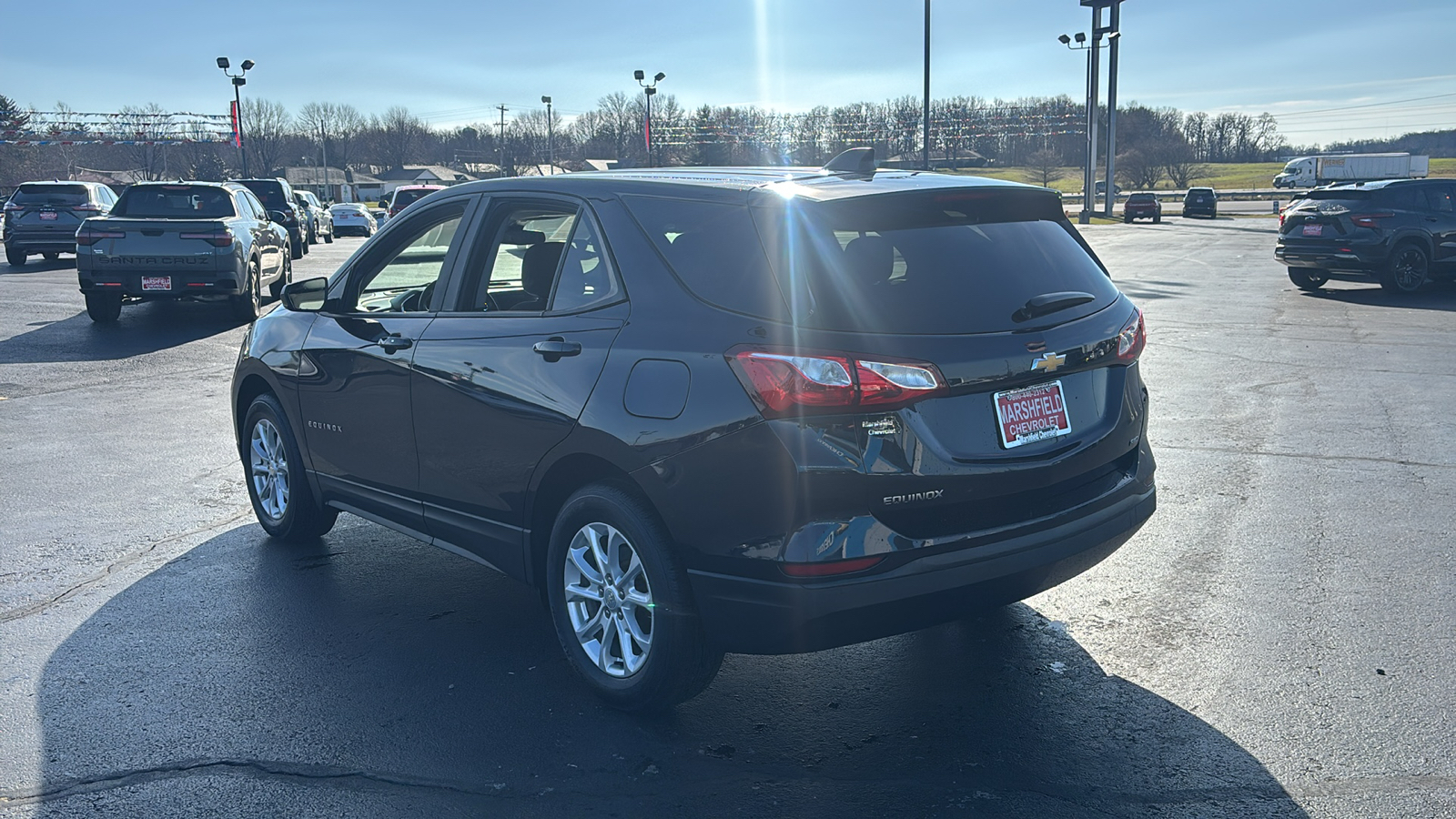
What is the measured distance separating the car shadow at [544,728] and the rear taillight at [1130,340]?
112cm

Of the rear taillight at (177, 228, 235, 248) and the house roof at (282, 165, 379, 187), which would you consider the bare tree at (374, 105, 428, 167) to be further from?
the rear taillight at (177, 228, 235, 248)

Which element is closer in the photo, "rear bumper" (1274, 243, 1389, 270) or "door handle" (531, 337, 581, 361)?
"door handle" (531, 337, 581, 361)

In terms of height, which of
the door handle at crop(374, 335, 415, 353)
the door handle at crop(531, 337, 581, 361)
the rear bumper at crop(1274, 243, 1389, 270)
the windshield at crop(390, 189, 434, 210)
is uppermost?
the windshield at crop(390, 189, 434, 210)

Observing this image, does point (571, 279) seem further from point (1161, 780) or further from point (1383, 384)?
point (1383, 384)

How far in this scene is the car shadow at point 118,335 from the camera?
1285cm

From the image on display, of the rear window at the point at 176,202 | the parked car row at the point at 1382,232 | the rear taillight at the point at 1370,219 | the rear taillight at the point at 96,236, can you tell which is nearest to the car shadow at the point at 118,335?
the rear taillight at the point at 96,236

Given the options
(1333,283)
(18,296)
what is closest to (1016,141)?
(1333,283)

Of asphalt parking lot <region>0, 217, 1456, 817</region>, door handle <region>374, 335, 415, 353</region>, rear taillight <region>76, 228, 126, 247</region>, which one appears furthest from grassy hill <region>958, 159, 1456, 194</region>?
door handle <region>374, 335, 415, 353</region>

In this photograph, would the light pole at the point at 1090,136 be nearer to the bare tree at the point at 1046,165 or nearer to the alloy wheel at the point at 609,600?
the bare tree at the point at 1046,165

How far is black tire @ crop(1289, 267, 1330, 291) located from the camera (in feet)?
63.0

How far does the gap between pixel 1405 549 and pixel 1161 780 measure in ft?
9.45

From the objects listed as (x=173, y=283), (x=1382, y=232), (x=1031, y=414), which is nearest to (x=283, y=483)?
(x=1031, y=414)

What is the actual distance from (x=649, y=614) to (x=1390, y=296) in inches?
698

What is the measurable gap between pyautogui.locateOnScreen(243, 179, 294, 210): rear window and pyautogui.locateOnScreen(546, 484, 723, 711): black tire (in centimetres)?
2789
